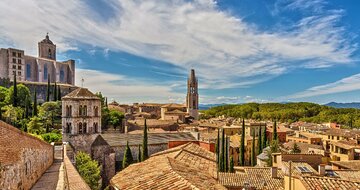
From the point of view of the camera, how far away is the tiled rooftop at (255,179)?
1892 cm

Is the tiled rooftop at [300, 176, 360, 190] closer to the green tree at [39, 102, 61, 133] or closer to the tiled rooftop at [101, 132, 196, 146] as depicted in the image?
the tiled rooftop at [101, 132, 196, 146]

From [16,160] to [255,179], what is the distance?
1622cm

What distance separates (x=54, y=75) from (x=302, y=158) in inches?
3035

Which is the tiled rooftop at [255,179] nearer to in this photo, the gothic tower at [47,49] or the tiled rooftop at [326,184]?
the tiled rooftop at [326,184]

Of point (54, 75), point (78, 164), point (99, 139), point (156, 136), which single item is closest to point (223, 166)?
point (156, 136)

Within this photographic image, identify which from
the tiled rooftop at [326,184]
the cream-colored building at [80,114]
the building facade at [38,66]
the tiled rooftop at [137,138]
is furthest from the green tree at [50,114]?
the tiled rooftop at [326,184]

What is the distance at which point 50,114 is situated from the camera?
45656 mm

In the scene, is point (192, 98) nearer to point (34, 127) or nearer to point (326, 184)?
point (34, 127)

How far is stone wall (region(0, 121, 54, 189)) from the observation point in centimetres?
782

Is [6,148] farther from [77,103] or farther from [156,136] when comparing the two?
[156,136]

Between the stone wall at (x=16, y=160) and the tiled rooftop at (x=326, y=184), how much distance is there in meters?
9.25

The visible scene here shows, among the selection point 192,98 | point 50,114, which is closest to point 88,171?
point 50,114

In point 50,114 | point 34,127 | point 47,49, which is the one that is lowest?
point 34,127

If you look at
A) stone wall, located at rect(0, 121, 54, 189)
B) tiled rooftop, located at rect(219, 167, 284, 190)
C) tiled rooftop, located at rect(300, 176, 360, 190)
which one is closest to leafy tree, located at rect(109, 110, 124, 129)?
tiled rooftop, located at rect(219, 167, 284, 190)
